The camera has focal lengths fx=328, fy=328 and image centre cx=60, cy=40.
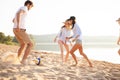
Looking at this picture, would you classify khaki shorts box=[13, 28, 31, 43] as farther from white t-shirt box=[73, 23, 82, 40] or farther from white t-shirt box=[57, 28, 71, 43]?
white t-shirt box=[57, 28, 71, 43]

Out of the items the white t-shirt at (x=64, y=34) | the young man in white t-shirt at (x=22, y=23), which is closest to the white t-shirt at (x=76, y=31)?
the white t-shirt at (x=64, y=34)

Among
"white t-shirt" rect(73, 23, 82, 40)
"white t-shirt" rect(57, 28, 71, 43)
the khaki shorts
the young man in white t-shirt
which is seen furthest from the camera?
"white t-shirt" rect(57, 28, 71, 43)

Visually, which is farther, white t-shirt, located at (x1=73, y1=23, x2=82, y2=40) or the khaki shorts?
white t-shirt, located at (x1=73, y1=23, x2=82, y2=40)

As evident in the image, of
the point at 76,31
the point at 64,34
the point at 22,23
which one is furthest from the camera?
the point at 64,34

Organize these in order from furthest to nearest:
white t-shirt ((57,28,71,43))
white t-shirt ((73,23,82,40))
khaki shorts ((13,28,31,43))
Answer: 1. white t-shirt ((57,28,71,43))
2. white t-shirt ((73,23,82,40))
3. khaki shorts ((13,28,31,43))

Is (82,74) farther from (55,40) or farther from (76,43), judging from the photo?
(55,40)

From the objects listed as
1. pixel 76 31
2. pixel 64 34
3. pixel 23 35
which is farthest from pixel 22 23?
pixel 64 34

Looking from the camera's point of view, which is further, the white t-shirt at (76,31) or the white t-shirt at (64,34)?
the white t-shirt at (64,34)

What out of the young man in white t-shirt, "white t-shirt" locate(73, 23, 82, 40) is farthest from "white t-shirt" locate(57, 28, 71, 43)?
the young man in white t-shirt

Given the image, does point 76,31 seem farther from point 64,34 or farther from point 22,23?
point 22,23

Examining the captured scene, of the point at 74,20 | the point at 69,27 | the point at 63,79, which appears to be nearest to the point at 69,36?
the point at 69,27

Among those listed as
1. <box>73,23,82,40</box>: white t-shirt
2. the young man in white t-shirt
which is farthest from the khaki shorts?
<box>73,23,82,40</box>: white t-shirt

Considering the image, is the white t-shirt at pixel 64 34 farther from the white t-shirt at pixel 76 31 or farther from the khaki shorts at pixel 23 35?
the khaki shorts at pixel 23 35

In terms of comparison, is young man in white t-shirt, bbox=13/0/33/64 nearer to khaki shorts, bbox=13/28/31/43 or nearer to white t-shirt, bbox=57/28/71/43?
khaki shorts, bbox=13/28/31/43
